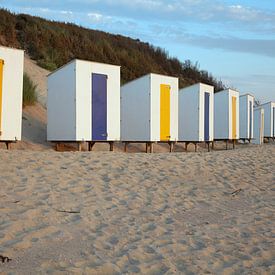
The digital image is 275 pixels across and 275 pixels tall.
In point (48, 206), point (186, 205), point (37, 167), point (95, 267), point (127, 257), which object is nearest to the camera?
point (95, 267)

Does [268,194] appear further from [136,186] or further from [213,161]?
[213,161]

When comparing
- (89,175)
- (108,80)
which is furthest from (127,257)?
(108,80)

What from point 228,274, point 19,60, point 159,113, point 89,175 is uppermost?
point 19,60

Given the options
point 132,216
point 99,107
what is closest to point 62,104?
point 99,107

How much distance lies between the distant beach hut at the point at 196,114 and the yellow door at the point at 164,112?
2227 millimetres

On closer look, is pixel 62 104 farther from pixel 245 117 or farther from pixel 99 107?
pixel 245 117

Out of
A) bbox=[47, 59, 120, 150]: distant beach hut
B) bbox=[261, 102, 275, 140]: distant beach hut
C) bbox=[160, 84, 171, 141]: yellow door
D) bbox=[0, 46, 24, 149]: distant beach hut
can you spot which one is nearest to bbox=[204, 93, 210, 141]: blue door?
bbox=[160, 84, 171, 141]: yellow door

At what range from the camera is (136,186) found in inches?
296

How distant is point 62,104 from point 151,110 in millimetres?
3011

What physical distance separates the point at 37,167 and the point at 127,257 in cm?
426

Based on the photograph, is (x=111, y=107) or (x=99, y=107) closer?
(x=99, y=107)

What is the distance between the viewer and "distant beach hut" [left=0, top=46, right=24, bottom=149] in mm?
10586

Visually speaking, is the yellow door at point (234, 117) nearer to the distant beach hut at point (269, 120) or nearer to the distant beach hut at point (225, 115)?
the distant beach hut at point (225, 115)

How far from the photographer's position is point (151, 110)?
46.4 feet
